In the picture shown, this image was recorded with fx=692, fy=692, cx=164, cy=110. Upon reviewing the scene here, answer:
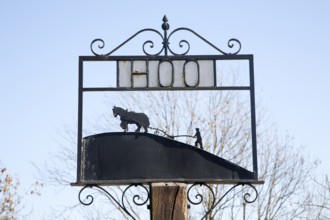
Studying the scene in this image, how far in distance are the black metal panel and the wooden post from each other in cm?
5

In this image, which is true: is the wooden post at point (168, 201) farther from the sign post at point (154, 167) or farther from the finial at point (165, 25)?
the finial at point (165, 25)

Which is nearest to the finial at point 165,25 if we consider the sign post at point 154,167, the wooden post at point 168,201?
the sign post at point 154,167

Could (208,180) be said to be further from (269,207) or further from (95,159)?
(269,207)

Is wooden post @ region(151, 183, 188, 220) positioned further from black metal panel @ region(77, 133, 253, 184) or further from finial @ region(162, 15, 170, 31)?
finial @ region(162, 15, 170, 31)

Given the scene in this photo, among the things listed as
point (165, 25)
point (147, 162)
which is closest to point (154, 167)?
point (147, 162)

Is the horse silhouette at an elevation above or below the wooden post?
above

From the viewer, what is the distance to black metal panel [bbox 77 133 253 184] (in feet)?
16.1

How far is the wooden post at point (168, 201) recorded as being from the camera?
4.91m

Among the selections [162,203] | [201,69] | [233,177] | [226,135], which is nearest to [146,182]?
[162,203]

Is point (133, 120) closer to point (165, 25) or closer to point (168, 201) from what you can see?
point (168, 201)

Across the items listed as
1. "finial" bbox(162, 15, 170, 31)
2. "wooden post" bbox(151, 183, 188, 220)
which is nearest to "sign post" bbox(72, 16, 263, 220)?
"wooden post" bbox(151, 183, 188, 220)

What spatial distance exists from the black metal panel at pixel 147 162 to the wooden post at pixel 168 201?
0.05 metres

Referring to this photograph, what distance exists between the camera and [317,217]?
642 inches

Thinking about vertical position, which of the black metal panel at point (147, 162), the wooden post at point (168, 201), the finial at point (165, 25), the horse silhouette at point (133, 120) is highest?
the finial at point (165, 25)
